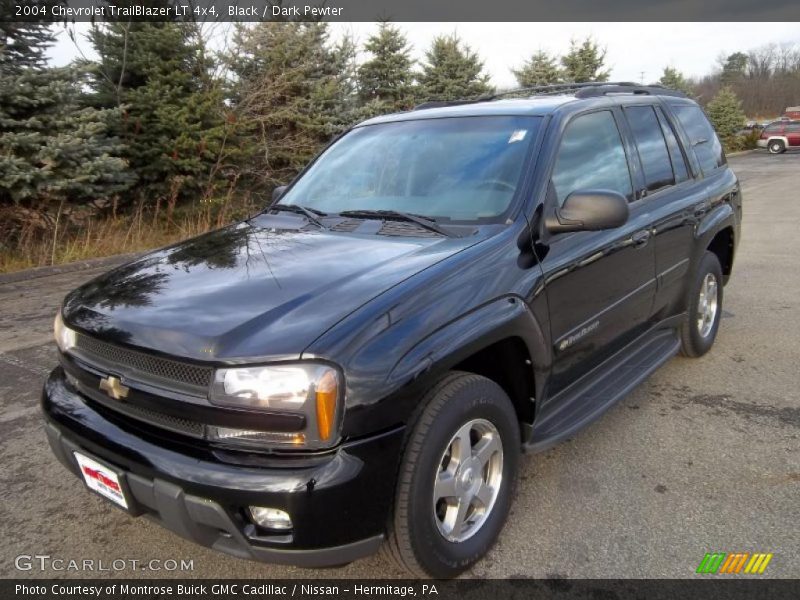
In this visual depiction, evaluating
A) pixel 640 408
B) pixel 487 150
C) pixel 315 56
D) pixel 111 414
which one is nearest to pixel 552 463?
pixel 640 408

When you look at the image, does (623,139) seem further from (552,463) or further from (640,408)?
(552,463)

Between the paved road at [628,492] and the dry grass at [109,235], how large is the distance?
4.41 meters

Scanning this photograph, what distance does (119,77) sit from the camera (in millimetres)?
10828

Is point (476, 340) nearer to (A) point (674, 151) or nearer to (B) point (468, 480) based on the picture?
(B) point (468, 480)

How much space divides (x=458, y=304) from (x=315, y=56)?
14302 mm

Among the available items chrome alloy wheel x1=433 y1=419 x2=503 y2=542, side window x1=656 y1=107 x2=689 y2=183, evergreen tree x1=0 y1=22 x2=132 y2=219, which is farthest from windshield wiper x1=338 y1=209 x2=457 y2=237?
evergreen tree x1=0 y1=22 x2=132 y2=219

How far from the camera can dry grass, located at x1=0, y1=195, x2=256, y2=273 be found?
8.51m

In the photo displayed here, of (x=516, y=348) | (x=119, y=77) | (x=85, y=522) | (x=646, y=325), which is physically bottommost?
(x=85, y=522)

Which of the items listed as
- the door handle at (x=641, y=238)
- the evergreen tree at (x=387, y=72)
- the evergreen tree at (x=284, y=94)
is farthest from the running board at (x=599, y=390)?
the evergreen tree at (x=387, y=72)

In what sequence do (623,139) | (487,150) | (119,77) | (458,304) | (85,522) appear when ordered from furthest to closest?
(119,77) → (623,139) → (487,150) → (85,522) → (458,304)

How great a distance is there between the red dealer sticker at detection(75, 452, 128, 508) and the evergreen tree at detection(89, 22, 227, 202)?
29.9 feet

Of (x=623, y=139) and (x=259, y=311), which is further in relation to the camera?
(x=623, y=139)

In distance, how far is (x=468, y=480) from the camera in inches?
93.6

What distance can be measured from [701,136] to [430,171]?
254 centimetres
